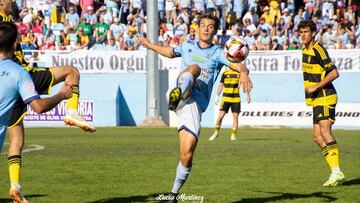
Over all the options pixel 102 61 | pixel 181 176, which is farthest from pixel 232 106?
pixel 181 176

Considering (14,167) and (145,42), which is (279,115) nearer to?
(145,42)

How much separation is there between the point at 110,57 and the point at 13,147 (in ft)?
76.0

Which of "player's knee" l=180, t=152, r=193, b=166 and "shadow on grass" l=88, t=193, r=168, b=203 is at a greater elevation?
"player's knee" l=180, t=152, r=193, b=166

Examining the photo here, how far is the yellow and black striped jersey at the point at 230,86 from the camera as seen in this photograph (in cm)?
2511

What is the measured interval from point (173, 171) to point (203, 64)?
161 inches

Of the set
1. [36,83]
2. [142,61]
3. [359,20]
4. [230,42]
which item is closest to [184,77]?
[230,42]

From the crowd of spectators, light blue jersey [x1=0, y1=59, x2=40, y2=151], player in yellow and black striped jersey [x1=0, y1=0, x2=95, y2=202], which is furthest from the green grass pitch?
the crowd of spectators

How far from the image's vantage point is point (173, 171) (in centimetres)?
1497

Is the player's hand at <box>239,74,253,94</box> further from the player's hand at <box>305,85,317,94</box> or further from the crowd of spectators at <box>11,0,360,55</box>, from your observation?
the crowd of spectators at <box>11,0,360,55</box>

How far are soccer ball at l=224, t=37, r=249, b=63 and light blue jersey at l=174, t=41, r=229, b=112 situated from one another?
0.09 metres

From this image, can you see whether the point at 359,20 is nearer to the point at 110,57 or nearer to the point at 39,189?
the point at 110,57

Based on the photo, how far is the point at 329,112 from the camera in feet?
45.3

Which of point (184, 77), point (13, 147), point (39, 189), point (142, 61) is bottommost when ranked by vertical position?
point (142, 61)

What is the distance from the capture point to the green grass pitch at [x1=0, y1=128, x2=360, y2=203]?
39.0 ft
